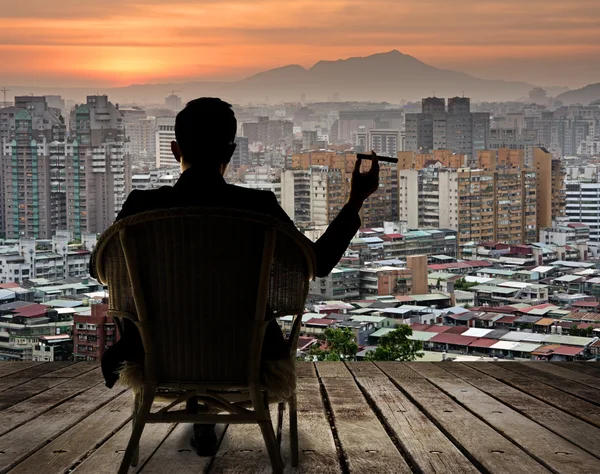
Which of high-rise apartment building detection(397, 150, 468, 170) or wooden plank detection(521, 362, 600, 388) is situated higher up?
high-rise apartment building detection(397, 150, 468, 170)

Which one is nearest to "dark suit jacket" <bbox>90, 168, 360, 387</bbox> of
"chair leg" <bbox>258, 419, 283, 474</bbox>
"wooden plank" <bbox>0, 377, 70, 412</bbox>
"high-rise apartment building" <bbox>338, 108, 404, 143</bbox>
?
"chair leg" <bbox>258, 419, 283, 474</bbox>

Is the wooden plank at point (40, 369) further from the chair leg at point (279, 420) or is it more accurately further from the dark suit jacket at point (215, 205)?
the dark suit jacket at point (215, 205)

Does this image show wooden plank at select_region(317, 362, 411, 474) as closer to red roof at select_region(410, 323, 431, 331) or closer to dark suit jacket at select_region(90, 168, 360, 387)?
dark suit jacket at select_region(90, 168, 360, 387)

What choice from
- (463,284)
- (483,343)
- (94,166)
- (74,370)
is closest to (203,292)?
(74,370)

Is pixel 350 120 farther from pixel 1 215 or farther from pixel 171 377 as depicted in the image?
pixel 171 377

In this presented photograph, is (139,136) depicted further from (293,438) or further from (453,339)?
(293,438)

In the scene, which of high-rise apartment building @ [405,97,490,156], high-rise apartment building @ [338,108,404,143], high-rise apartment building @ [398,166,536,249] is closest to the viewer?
high-rise apartment building @ [338,108,404,143]
